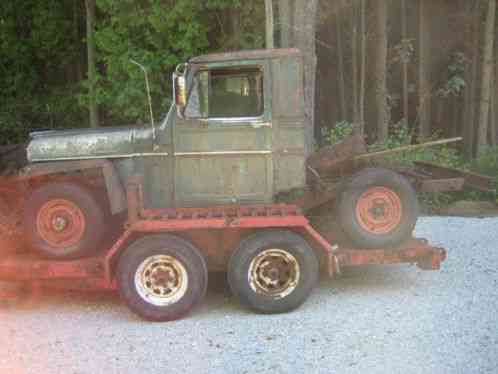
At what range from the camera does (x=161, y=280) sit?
254 inches

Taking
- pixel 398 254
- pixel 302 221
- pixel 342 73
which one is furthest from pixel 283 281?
pixel 342 73

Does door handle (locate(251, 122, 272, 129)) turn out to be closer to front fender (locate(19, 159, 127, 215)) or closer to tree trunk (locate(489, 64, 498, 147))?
front fender (locate(19, 159, 127, 215))

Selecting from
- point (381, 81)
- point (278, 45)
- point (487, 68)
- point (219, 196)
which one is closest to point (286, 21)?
point (278, 45)

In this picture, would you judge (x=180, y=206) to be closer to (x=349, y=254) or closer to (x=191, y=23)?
(x=349, y=254)

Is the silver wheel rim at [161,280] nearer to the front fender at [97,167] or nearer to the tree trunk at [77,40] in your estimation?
the front fender at [97,167]

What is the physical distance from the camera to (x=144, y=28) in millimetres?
15625

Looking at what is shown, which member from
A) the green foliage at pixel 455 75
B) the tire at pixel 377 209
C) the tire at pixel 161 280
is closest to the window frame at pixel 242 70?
the tire at pixel 377 209

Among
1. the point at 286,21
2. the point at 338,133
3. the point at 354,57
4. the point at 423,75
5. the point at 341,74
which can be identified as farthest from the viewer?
the point at 341,74

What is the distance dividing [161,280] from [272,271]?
1112mm

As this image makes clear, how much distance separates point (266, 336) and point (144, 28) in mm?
11293

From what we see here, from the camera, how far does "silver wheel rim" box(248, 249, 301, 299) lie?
21.2 ft

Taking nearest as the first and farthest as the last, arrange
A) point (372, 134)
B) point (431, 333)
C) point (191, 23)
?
point (431, 333) < point (191, 23) < point (372, 134)

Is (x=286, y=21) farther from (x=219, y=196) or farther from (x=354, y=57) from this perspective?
(x=354, y=57)

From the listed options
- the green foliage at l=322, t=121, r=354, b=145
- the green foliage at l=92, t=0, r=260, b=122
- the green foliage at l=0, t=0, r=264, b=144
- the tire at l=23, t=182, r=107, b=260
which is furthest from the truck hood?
the green foliage at l=0, t=0, r=264, b=144
